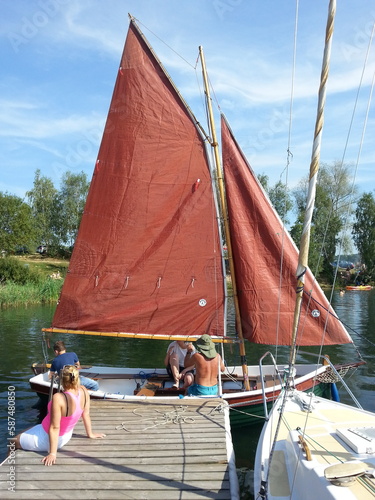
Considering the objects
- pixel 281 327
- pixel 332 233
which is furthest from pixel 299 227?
pixel 281 327

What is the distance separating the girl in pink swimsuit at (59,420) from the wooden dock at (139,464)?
139mm

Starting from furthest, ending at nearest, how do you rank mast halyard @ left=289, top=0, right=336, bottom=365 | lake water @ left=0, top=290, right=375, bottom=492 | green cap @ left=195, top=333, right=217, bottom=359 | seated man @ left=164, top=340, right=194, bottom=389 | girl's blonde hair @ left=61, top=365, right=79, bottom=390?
lake water @ left=0, top=290, right=375, bottom=492, seated man @ left=164, top=340, right=194, bottom=389, green cap @ left=195, top=333, right=217, bottom=359, girl's blonde hair @ left=61, top=365, right=79, bottom=390, mast halyard @ left=289, top=0, right=336, bottom=365

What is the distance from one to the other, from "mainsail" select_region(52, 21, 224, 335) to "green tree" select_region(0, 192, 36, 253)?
142ft

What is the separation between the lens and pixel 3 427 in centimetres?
1043

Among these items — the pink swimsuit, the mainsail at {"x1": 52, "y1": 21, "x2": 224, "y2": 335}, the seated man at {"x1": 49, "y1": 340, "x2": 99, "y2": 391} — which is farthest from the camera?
the mainsail at {"x1": 52, "y1": 21, "x2": 224, "y2": 335}

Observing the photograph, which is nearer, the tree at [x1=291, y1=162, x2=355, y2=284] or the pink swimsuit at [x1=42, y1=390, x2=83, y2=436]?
the pink swimsuit at [x1=42, y1=390, x2=83, y2=436]

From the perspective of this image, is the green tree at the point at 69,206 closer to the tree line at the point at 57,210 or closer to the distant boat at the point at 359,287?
the tree line at the point at 57,210

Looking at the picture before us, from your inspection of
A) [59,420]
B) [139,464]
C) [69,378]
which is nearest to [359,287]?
[139,464]

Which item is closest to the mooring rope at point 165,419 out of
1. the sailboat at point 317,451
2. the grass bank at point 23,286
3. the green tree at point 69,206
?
the sailboat at point 317,451

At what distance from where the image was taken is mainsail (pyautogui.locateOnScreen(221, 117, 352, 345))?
441 inches

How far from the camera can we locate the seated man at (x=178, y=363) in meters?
10.4

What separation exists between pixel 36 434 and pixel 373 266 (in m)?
63.8

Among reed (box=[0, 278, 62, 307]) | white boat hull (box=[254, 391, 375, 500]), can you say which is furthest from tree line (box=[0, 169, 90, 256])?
white boat hull (box=[254, 391, 375, 500])

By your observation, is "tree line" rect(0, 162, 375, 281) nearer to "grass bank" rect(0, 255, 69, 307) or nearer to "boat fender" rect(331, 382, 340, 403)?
"grass bank" rect(0, 255, 69, 307)
